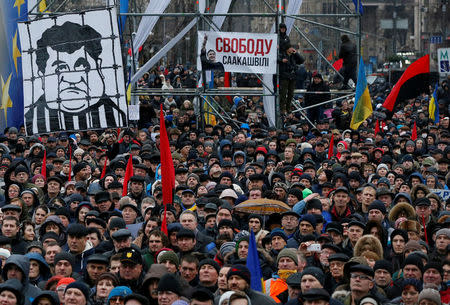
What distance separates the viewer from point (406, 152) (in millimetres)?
19984

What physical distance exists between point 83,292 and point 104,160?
9296 mm

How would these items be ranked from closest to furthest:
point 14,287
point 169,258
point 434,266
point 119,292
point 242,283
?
point 14,287 → point 242,283 → point 119,292 → point 434,266 → point 169,258

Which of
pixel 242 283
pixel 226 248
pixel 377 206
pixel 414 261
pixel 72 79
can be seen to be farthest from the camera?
pixel 72 79

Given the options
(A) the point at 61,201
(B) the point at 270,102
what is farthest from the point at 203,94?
(A) the point at 61,201

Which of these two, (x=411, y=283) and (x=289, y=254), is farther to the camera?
(x=289, y=254)

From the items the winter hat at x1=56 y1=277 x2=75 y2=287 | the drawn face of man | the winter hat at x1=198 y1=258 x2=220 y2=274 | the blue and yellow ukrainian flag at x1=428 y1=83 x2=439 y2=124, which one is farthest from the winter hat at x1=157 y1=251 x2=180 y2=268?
the blue and yellow ukrainian flag at x1=428 y1=83 x2=439 y2=124

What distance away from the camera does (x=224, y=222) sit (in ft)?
39.8

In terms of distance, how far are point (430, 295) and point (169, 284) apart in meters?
2.06

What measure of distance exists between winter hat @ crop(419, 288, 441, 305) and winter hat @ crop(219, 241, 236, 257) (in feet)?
8.49

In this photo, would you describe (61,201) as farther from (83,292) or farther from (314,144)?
(314,144)

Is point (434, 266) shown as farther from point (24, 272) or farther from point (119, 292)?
point (24, 272)

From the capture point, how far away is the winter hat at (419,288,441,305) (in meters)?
9.05

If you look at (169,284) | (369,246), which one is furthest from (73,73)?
(169,284)

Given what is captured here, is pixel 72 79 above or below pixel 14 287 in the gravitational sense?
above
